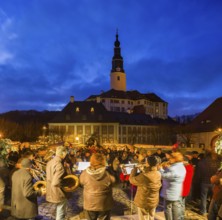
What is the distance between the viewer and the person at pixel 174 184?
20.2 ft

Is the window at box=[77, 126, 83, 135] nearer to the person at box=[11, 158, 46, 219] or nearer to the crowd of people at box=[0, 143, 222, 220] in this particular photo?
the crowd of people at box=[0, 143, 222, 220]

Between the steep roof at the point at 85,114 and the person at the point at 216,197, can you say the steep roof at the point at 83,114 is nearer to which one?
the steep roof at the point at 85,114

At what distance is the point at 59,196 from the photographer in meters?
6.30

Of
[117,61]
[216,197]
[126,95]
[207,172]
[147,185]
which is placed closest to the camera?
[216,197]

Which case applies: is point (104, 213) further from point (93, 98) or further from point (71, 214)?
point (93, 98)

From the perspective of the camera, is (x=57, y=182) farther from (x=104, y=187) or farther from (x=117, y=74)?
(x=117, y=74)

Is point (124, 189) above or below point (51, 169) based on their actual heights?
below

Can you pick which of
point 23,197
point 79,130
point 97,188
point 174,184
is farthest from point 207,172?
point 79,130

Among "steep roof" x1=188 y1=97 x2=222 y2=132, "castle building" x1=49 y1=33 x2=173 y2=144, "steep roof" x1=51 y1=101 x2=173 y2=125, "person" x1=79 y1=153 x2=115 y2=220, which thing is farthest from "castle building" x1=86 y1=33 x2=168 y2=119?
"person" x1=79 y1=153 x2=115 y2=220

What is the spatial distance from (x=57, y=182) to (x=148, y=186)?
6.20 ft

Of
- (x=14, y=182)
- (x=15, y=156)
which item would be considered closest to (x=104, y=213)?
(x=14, y=182)

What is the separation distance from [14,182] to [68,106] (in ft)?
187

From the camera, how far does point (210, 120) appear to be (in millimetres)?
34250

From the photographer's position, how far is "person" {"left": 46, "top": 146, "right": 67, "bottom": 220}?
6.20m
